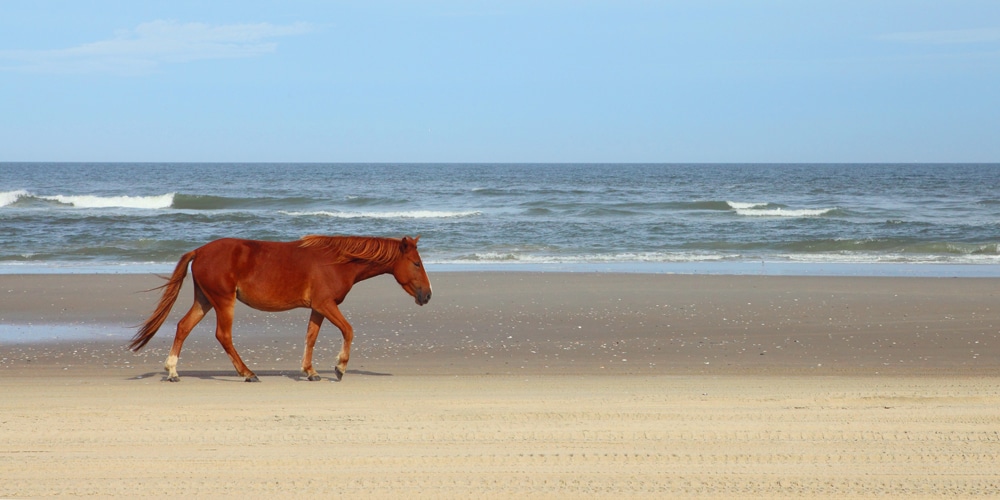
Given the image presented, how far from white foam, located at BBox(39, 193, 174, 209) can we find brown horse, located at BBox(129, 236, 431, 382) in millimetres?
35710

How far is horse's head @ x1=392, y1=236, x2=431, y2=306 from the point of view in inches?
284

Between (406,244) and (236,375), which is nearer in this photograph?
(406,244)

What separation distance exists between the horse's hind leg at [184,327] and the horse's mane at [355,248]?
88 cm

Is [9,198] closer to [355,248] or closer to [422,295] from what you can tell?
[355,248]

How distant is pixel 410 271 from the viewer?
7.21 meters

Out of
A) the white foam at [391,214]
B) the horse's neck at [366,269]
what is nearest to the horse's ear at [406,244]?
the horse's neck at [366,269]

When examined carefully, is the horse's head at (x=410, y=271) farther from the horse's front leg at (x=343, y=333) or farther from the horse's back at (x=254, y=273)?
the horse's back at (x=254, y=273)

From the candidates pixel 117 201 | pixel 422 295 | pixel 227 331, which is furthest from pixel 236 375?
pixel 117 201

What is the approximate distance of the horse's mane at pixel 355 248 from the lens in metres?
7.13

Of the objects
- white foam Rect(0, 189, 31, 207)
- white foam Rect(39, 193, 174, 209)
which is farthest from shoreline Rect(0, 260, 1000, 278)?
white foam Rect(0, 189, 31, 207)

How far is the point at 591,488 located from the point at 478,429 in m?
1.19

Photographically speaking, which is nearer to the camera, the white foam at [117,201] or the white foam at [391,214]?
the white foam at [391,214]

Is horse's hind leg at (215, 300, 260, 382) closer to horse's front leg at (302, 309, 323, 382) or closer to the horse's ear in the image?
horse's front leg at (302, 309, 323, 382)

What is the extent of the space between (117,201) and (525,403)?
1659 inches
